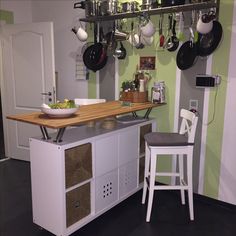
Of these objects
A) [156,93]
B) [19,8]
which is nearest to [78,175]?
[156,93]

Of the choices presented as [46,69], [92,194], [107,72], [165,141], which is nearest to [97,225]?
[92,194]

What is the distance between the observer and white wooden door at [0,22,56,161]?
129 inches

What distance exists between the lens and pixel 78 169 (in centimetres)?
203

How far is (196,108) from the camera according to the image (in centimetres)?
264

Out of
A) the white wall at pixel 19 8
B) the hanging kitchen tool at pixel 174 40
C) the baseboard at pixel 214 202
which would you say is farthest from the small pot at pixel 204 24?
the white wall at pixel 19 8

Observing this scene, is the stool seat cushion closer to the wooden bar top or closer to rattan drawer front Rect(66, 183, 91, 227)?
the wooden bar top

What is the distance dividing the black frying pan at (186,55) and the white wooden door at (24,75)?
156cm

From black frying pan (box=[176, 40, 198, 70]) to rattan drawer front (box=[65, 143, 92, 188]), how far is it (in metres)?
1.26

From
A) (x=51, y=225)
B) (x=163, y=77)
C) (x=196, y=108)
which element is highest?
(x=163, y=77)

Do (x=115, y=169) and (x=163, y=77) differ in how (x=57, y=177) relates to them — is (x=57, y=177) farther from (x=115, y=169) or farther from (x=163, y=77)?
(x=163, y=77)

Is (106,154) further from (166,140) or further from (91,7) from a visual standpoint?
(91,7)

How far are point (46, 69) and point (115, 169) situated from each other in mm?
1669

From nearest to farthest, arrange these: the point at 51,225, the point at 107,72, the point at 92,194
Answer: the point at 51,225 < the point at 92,194 < the point at 107,72

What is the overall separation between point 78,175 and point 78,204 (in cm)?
25
